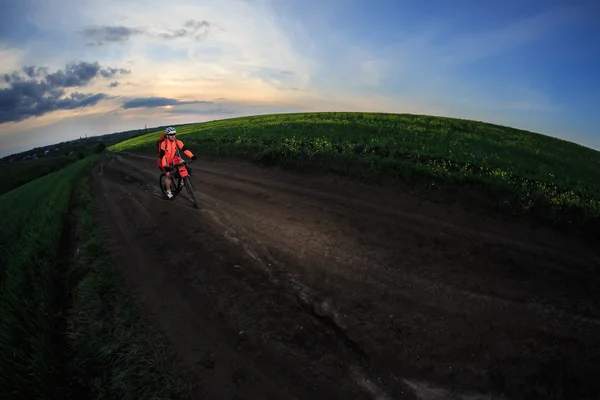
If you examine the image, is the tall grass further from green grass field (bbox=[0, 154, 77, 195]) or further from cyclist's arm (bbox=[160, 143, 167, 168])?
green grass field (bbox=[0, 154, 77, 195])

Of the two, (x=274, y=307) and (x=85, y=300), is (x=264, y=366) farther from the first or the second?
(x=85, y=300)

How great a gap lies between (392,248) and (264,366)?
4142mm

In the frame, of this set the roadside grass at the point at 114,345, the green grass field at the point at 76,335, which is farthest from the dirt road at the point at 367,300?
the green grass field at the point at 76,335

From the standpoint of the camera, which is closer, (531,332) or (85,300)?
(531,332)

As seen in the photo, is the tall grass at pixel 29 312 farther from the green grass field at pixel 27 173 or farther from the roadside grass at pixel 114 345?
the green grass field at pixel 27 173

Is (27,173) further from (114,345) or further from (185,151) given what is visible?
(114,345)

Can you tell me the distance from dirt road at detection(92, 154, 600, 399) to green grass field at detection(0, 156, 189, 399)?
39 cm

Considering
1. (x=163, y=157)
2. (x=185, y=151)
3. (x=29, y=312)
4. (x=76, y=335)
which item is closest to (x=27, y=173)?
(x=163, y=157)

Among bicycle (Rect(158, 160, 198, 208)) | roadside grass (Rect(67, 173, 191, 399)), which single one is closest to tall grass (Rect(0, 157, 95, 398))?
roadside grass (Rect(67, 173, 191, 399))

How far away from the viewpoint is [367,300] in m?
5.45

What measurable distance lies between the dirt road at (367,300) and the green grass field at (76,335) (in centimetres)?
39

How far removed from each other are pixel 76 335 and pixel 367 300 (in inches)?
186

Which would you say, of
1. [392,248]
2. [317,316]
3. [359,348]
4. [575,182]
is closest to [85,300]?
[317,316]

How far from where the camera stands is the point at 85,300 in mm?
5680
